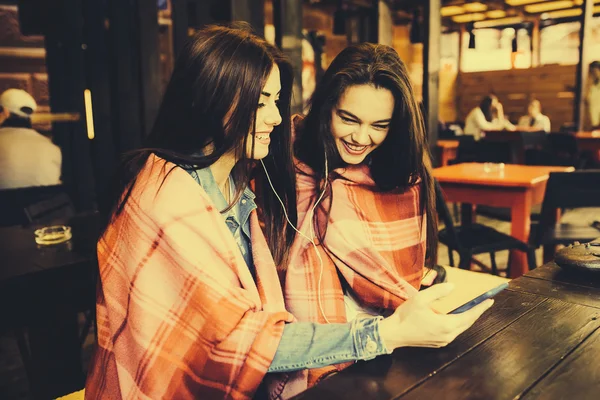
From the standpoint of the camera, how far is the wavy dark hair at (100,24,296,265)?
121 cm

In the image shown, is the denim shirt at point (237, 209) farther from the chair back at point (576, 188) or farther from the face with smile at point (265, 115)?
the chair back at point (576, 188)

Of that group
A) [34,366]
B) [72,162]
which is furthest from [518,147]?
[34,366]

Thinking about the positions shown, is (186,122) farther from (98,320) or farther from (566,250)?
(566,250)

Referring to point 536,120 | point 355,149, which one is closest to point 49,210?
point 355,149

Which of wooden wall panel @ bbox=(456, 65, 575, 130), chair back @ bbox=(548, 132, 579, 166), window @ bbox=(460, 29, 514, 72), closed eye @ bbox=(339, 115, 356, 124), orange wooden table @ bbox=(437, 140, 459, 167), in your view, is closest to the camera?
closed eye @ bbox=(339, 115, 356, 124)

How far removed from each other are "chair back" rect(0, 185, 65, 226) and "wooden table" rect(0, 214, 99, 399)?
1499 millimetres

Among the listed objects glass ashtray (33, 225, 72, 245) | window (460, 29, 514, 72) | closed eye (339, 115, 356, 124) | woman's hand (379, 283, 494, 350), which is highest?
window (460, 29, 514, 72)

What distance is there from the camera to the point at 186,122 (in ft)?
4.14

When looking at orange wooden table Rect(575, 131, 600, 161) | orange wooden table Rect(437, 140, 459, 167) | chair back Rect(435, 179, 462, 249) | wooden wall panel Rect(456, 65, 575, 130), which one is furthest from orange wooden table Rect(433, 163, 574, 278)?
wooden wall panel Rect(456, 65, 575, 130)

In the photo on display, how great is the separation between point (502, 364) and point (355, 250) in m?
0.71

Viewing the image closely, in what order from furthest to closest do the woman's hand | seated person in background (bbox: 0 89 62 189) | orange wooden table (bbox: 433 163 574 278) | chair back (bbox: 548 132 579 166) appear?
1. chair back (bbox: 548 132 579 166)
2. seated person in background (bbox: 0 89 62 189)
3. orange wooden table (bbox: 433 163 574 278)
4. the woman's hand

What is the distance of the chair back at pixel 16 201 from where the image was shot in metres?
3.73

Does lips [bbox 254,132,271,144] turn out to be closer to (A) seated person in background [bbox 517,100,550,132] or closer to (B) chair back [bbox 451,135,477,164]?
(B) chair back [bbox 451,135,477,164]

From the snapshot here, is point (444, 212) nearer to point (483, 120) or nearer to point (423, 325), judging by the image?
point (423, 325)
